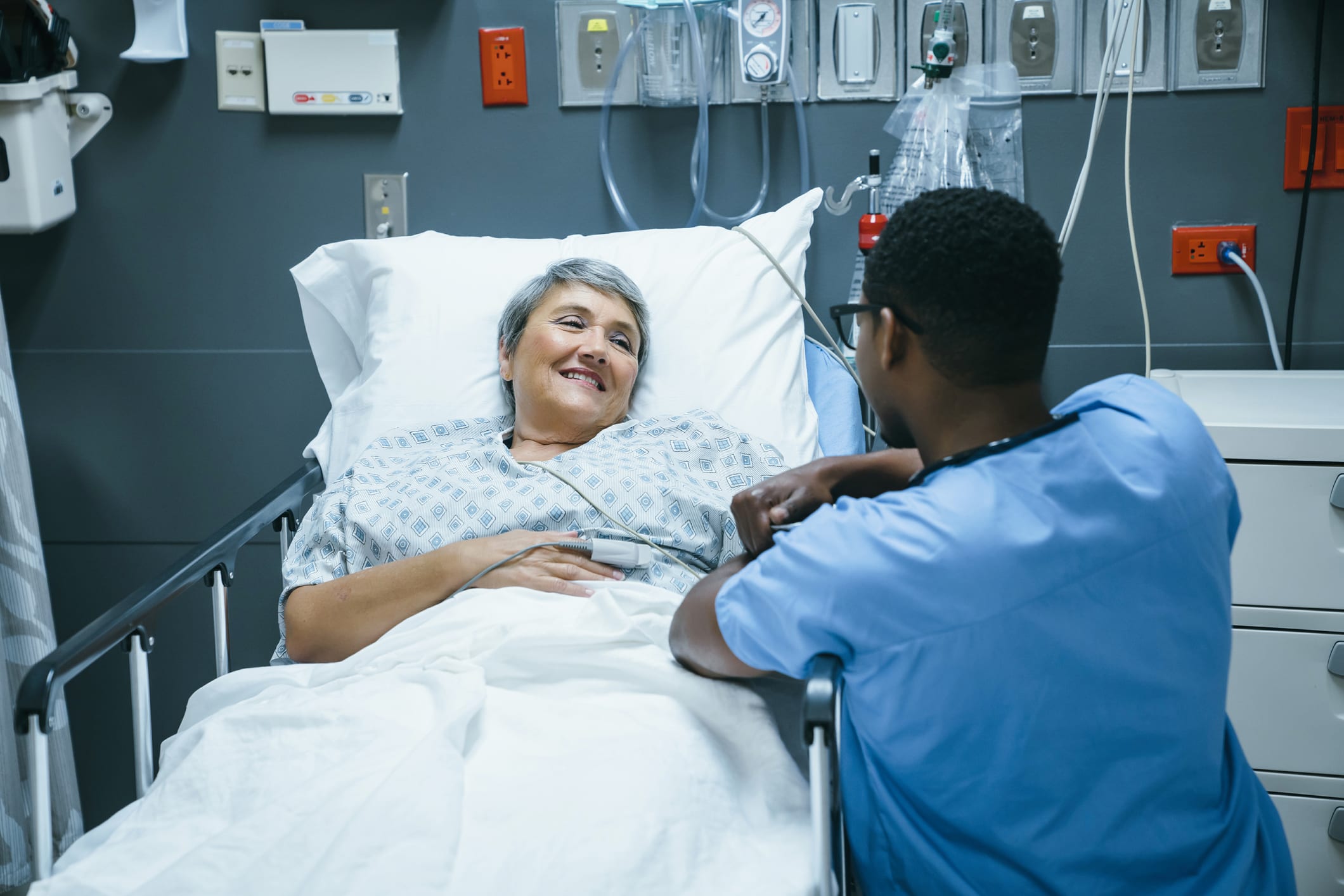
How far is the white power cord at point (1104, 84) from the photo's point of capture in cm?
203

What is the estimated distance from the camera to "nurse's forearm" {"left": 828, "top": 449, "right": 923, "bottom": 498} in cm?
134

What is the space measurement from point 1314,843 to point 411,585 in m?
1.43

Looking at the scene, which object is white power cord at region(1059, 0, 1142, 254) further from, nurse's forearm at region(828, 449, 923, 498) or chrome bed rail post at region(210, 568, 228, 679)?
chrome bed rail post at region(210, 568, 228, 679)

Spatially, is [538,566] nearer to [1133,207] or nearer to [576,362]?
[576,362]

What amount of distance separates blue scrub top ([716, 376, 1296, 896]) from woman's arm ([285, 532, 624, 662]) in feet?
1.52

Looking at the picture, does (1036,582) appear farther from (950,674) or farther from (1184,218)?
(1184,218)

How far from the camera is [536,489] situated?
5.23 feet

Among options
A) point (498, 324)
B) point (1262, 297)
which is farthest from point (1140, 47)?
point (498, 324)

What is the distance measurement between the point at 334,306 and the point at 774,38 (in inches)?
38.0

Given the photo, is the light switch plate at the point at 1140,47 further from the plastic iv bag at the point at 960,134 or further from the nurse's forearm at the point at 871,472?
the nurse's forearm at the point at 871,472

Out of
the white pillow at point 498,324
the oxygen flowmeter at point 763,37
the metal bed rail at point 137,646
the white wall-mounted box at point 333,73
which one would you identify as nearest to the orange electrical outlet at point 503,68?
the white wall-mounted box at point 333,73

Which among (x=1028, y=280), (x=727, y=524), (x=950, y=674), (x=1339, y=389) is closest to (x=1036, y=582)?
(x=950, y=674)

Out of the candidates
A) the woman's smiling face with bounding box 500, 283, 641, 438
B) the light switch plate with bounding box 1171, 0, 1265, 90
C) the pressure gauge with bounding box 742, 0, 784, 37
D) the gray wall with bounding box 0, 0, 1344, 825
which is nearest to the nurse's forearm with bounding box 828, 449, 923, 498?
the woman's smiling face with bounding box 500, 283, 641, 438

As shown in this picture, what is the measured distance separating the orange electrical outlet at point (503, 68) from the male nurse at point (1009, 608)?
4.43 ft
